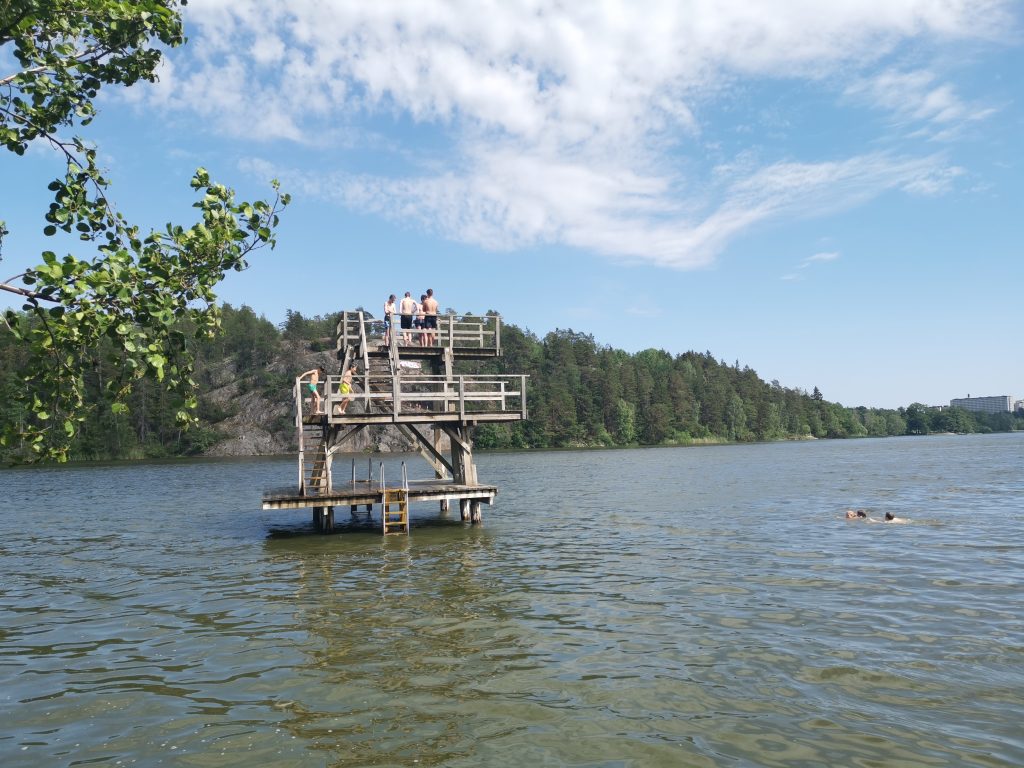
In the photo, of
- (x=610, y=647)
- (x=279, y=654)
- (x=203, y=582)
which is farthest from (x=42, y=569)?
(x=610, y=647)

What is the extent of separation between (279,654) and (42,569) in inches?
477

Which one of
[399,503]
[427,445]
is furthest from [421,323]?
[399,503]

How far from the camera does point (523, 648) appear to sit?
1119 cm

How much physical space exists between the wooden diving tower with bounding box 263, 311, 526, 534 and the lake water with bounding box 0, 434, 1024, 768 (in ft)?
4.99

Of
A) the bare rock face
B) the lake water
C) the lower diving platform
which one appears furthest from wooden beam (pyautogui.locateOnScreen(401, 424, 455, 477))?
the bare rock face

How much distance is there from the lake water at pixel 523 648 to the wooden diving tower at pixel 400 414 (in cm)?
152

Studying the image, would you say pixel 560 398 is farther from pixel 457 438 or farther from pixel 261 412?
pixel 457 438

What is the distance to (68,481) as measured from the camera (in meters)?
54.8

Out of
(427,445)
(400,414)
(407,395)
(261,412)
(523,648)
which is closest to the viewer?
(523,648)

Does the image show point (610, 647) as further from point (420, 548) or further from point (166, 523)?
point (166, 523)

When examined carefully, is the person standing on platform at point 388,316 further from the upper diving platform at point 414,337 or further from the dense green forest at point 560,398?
the dense green forest at point 560,398

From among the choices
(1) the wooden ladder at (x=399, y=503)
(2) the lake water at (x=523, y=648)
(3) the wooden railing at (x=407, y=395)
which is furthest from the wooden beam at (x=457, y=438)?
(2) the lake water at (x=523, y=648)

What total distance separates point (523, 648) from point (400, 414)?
13434mm

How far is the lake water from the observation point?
25.8 feet
